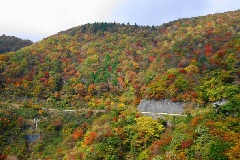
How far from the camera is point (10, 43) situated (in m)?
97.2

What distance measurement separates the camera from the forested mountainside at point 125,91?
34.2 meters

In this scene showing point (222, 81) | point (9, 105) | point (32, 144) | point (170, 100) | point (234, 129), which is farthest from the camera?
point (9, 105)

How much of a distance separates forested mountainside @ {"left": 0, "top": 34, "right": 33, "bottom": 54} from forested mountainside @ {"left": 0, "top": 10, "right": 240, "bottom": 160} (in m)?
16.6

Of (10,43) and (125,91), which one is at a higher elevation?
(10,43)

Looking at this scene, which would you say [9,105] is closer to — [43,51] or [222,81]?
[43,51]

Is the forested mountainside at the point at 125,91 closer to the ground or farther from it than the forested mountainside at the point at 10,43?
closer to the ground

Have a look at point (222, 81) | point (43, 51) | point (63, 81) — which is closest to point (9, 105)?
point (63, 81)

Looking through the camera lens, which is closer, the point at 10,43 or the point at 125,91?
the point at 125,91

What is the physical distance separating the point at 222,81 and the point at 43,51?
4968 centimetres

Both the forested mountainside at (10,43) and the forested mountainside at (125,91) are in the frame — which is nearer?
the forested mountainside at (125,91)

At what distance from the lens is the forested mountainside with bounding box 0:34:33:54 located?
92.5 meters

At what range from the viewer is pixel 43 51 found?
3039 inches

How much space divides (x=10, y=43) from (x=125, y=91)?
53616mm

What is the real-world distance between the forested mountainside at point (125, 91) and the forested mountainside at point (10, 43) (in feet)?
54.6
